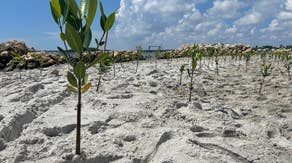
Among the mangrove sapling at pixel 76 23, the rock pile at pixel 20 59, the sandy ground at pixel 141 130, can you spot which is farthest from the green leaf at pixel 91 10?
the rock pile at pixel 20 59

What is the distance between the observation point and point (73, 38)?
1.69 m

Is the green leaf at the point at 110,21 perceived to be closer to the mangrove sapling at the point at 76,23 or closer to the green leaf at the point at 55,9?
the mangrove sapling at the point at 76,23

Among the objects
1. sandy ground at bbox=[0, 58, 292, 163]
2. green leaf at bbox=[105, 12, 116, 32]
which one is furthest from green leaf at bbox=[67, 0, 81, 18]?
sandy ground at bbox=[0, 58, 292, 163]

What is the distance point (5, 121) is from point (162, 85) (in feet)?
10.8

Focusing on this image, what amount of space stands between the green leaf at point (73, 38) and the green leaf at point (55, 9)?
0.21 metres

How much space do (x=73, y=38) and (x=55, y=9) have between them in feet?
0.88

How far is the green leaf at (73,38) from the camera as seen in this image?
1.63 meters

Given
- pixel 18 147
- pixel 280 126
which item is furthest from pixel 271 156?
pixel 18 147

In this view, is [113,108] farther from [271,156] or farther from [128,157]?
[271,156]

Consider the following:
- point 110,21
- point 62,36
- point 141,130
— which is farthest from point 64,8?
point 141,130

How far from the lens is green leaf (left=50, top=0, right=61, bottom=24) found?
1.76m

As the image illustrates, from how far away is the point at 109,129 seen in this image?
8.33ft

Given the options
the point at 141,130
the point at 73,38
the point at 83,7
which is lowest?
the point at 141,130

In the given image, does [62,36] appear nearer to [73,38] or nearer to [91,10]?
[73,38]
